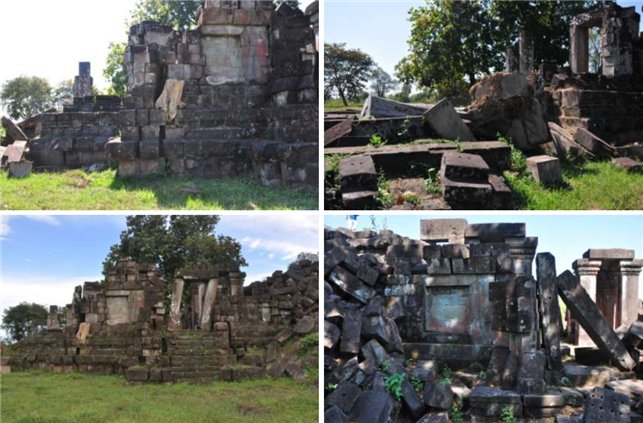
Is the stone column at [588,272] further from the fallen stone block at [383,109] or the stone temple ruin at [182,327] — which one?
the stone temple ruin at [182,327]

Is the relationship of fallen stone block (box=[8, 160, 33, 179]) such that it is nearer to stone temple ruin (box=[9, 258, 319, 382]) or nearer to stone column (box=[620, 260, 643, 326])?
stone temple ruin (box=[9, 258, 319, 382])

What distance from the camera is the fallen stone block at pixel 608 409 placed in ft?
16.7

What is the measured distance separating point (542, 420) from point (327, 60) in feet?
23.5

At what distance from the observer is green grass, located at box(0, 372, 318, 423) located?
6.20 metres

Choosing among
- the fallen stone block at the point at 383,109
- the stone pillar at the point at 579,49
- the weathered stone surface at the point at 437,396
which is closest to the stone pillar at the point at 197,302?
the fallen stone block at the point at 383,109

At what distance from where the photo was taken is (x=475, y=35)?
1554 centimetres

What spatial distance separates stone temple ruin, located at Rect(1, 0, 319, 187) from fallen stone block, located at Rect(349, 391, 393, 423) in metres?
4.00

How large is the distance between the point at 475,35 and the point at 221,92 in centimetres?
903

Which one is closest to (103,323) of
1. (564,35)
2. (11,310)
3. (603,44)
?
(11,310)

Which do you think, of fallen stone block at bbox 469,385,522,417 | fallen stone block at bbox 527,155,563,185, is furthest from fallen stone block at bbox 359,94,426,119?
fallen stone block at bbox 469,385,522,417

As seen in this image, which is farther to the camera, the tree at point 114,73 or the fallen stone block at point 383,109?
the tree at point 114,73

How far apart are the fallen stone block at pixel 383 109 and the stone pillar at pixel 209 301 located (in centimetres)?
372

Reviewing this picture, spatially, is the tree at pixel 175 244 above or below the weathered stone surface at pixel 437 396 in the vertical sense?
above

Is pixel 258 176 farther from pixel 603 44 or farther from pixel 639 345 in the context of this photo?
pixel 603 44
